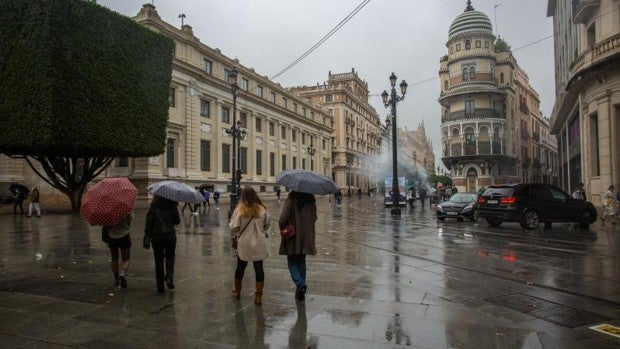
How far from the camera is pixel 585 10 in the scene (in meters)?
22.0

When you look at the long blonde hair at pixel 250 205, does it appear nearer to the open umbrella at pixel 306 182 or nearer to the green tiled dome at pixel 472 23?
the open umbrella at pixel 306 182

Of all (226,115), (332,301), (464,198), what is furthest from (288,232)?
(226,115)

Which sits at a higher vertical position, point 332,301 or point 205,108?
point 205,108

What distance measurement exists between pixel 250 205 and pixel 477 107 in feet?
176

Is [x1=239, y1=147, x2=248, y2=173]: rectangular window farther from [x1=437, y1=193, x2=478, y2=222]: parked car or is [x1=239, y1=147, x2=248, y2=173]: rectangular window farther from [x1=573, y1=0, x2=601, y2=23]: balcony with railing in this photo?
[x1=573, y1=0, x2=601, y2=23]: balcony with railing

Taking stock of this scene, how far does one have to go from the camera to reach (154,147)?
82.2 feet

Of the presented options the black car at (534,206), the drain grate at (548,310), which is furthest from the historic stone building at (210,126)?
the drain grate at (548,310)

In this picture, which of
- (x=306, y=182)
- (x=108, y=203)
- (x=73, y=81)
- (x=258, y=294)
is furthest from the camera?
(x=73, y=81)

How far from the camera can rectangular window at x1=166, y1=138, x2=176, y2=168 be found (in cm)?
3594

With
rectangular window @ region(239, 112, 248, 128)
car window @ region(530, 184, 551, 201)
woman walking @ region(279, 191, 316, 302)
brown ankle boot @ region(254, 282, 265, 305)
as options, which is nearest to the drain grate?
woman walking @ region(279, 191, 316, 302)

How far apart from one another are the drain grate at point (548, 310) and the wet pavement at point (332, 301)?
0.07 ft

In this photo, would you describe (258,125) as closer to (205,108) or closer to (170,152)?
(205,108)

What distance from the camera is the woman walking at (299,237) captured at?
227 inches

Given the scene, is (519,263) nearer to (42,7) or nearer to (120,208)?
(120,208)
